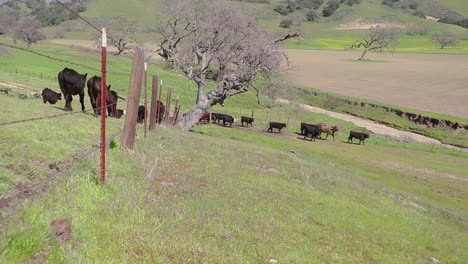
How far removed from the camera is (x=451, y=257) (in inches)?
441

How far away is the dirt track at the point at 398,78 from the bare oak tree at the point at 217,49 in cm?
1928

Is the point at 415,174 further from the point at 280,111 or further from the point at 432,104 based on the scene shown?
the point at 432,104

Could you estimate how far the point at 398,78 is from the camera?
93688mm

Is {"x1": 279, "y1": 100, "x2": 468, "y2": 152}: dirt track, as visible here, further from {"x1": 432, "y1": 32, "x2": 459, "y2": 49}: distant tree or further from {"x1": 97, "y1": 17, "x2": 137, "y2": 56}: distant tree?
{"x1": 432, "y1": 32, "x2": 459, "y2": 49}: distant tree

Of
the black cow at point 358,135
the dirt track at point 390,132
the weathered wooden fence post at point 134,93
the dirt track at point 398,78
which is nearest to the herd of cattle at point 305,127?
the black cow at point 358,135

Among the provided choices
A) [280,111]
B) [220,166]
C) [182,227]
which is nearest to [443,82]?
[280,111]

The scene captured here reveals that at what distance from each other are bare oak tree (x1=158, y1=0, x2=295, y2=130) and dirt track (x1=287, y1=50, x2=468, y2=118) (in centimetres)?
1928

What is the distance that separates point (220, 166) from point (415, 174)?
19.1m

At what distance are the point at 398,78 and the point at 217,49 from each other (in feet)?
226

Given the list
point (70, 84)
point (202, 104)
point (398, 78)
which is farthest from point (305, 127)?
point (398, 78)

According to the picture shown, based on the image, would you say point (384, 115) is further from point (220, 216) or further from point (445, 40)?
point (445, 40)

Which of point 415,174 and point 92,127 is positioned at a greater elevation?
point 92,127

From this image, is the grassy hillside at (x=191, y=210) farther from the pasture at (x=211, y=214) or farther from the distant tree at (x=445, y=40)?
the distant tree at (x=445, y=40)

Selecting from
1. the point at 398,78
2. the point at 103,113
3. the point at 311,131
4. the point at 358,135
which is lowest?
the point at 358,135
